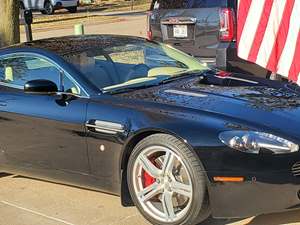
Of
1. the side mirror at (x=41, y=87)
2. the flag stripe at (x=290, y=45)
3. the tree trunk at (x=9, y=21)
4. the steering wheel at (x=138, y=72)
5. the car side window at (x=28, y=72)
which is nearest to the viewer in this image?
the side mirror at (x=41, y=87)

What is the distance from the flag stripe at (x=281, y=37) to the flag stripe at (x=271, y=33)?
4cm

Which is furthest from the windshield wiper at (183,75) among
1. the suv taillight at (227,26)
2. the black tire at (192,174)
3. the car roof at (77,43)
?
the suv taillight at (227,26)

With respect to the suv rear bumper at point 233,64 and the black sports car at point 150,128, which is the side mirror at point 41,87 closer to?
the black sports car at point 150,128

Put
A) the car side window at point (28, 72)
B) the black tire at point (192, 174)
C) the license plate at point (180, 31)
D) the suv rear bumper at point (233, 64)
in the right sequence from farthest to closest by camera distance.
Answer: the license plate at point (180, 31) < the suv rear bumper at point (233, 64) < the car side window at point (28, 72) < the black tire at point (192, 174)

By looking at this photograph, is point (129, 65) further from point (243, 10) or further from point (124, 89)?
point (243, 10)

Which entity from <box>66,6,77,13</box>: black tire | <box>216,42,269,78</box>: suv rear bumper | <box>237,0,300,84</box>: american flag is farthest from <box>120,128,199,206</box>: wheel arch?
<box>66,6,77,13</box>: black tire

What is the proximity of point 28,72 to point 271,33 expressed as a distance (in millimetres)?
2495

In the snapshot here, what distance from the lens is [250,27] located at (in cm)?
637

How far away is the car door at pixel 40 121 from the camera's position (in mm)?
4777

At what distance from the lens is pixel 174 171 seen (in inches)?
166

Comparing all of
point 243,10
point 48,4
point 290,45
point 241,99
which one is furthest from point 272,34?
point 48,4

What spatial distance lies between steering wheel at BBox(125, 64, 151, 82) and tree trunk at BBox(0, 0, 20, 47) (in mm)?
6162

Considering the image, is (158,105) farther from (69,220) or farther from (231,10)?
(231,10)

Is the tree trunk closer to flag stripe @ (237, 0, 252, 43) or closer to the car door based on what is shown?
the car door
